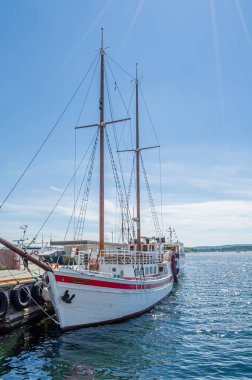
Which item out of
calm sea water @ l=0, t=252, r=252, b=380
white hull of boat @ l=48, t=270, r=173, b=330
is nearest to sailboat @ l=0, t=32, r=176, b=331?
white hull of boat @ l=48, t=270, r=173, b=330

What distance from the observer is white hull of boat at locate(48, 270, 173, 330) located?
17.1 meters

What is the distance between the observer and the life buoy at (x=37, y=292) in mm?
21641

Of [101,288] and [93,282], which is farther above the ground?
[93,282]

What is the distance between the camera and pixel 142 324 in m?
19.8

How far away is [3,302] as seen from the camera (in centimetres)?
1753

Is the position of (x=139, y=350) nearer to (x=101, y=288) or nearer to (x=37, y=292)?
(x=101, y=288)

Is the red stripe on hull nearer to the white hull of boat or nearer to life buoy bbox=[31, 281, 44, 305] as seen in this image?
the white hull of boat

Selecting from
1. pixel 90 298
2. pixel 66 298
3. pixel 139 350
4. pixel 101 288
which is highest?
pixel 101 288

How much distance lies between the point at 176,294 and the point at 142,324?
15184 mm

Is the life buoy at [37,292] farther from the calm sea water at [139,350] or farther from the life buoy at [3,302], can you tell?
the life buoy at [3,302]

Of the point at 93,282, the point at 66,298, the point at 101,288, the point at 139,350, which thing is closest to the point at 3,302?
the point at 66,298

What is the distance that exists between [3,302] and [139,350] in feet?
24.3

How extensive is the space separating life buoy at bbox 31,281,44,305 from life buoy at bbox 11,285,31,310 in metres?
1.61

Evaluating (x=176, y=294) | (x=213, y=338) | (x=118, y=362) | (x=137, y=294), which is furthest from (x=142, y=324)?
(x=176, y=294)
